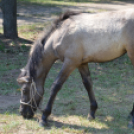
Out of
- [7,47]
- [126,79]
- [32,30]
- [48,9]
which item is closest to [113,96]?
[126,79]

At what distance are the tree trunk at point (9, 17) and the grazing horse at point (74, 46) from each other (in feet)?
13.3

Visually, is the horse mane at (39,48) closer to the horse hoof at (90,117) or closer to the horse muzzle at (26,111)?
the horse muzzle at (26,111)

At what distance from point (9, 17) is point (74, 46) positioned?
15.0ft

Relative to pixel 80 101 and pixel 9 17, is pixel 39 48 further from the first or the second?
pixel 9 17

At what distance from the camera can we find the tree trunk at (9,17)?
7.32m

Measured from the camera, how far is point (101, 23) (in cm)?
348

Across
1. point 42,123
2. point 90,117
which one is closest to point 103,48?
point 90,117

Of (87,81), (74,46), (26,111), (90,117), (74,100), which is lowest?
(74,100)

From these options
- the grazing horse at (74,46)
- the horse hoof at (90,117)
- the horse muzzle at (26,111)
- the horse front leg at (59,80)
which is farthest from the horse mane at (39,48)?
the horse hoof at (90,117)

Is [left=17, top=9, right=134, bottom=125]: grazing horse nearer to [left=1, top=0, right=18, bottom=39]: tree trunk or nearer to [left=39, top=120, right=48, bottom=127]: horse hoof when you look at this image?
[left=39, top=120, right=48, bottom=127]: horse hoof

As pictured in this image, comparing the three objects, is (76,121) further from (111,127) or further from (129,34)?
(129,34)

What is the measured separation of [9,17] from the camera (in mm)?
7441

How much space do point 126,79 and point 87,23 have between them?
8.73ft

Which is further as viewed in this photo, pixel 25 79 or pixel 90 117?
pixel 90 117
